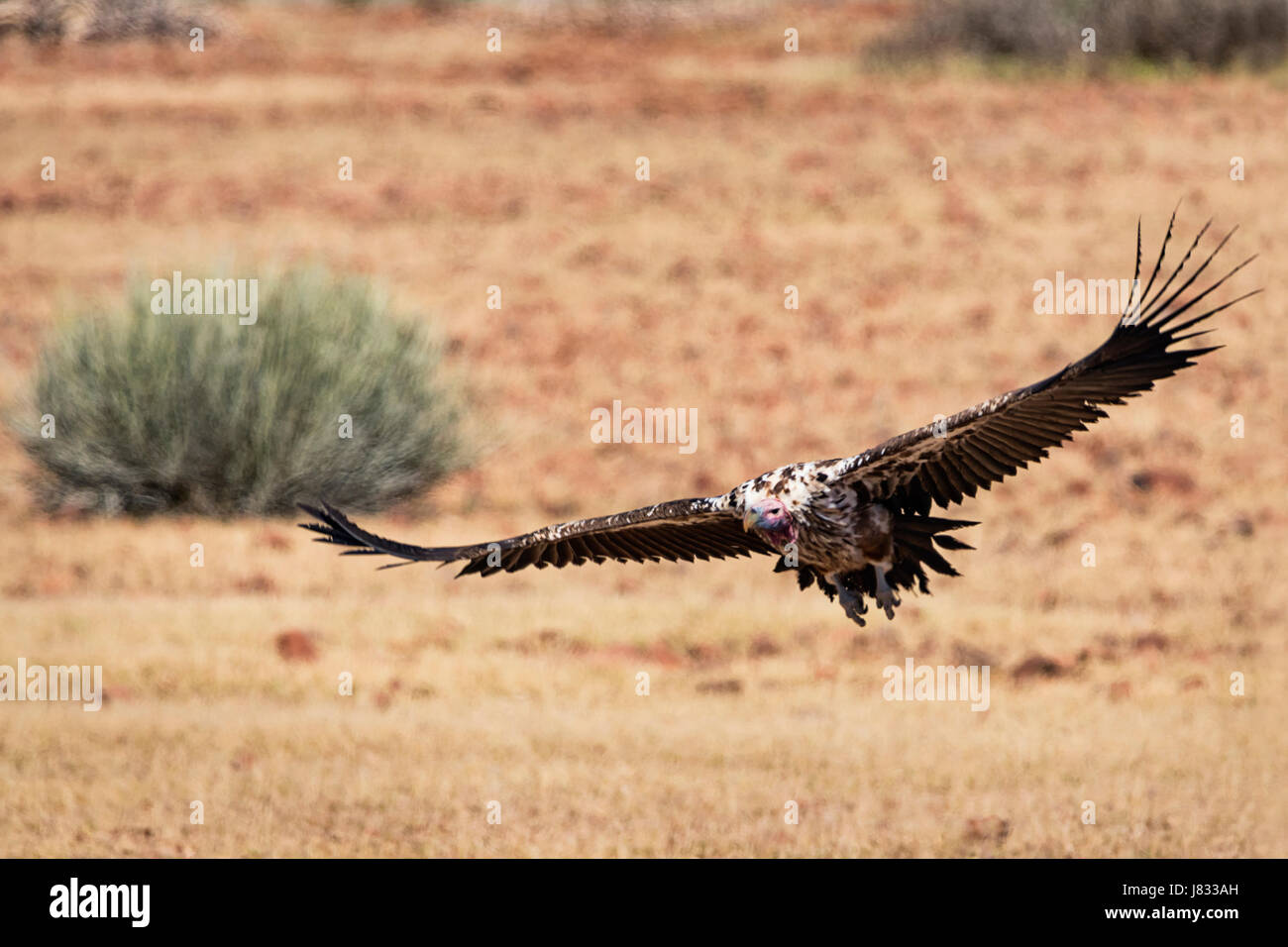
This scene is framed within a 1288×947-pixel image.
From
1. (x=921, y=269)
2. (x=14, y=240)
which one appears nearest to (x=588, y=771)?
(x=921, y=269)

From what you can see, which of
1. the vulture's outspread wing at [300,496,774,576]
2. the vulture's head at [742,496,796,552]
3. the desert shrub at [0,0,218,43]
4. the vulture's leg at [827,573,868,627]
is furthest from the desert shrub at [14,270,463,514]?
the desert shrub at [0,0,218,43]

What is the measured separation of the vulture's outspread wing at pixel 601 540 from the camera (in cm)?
813

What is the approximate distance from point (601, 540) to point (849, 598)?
4.94 ft

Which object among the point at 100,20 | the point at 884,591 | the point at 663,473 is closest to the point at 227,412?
the point at 663,473

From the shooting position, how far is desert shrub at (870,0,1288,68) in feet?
123

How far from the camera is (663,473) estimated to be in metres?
22.1

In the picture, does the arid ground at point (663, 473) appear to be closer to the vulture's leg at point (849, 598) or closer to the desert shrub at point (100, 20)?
the desert shrub at point (100, 20)

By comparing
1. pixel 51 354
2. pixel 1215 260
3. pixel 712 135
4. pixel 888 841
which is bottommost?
pixel 888 841

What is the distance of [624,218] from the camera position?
3114cm

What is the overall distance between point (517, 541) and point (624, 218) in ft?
75.6

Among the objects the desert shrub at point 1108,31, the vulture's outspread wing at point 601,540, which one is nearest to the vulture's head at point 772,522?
the vulture's outspread wing at point 601,540

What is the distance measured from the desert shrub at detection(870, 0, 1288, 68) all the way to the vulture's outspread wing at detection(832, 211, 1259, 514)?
32.3m

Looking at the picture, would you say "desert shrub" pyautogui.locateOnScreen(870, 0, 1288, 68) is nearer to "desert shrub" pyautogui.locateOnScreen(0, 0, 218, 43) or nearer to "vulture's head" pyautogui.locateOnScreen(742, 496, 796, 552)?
"desert shrub" pyautogui.locateOnScreen(0, 0, 218, 43)

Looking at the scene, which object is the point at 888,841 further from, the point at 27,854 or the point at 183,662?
the point at 183,662
